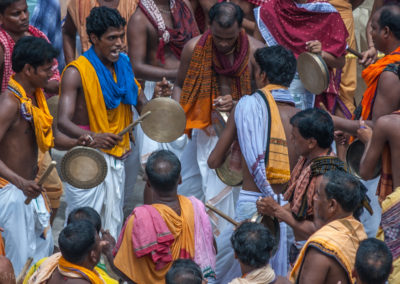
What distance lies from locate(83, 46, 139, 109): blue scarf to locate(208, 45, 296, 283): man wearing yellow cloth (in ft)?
3.75

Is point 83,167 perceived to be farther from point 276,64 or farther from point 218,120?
point 276,64

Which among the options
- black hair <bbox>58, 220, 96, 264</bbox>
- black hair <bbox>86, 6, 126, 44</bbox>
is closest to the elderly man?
black hair <bbox>86, 6, 126, 44</bbox>

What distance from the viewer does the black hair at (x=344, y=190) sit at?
4.64 m

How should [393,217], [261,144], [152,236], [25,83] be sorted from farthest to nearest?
[25,83] → [261,144] → [393,217] → [152,236]

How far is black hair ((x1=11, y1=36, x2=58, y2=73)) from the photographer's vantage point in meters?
6.03

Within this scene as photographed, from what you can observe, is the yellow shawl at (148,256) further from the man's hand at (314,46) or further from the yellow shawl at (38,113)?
the man's hand at (314,46)

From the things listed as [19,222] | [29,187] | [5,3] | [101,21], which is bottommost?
[19,222]

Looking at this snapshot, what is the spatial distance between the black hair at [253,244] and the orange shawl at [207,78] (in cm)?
248

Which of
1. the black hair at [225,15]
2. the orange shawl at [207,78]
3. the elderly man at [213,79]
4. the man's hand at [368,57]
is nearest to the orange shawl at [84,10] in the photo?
the elderly man at [213,79]

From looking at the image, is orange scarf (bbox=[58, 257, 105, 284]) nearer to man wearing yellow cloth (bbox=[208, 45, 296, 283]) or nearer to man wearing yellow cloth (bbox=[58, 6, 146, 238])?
man wearing yellow cloth (bbox=[208, 45, 296, 283])

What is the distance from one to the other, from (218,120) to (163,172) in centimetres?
179

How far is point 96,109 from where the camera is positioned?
6.63 m

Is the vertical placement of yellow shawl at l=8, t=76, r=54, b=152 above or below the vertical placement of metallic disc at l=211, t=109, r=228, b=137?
above

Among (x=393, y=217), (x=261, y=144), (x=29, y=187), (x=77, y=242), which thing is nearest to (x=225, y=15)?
→ (x=261, y=144)
